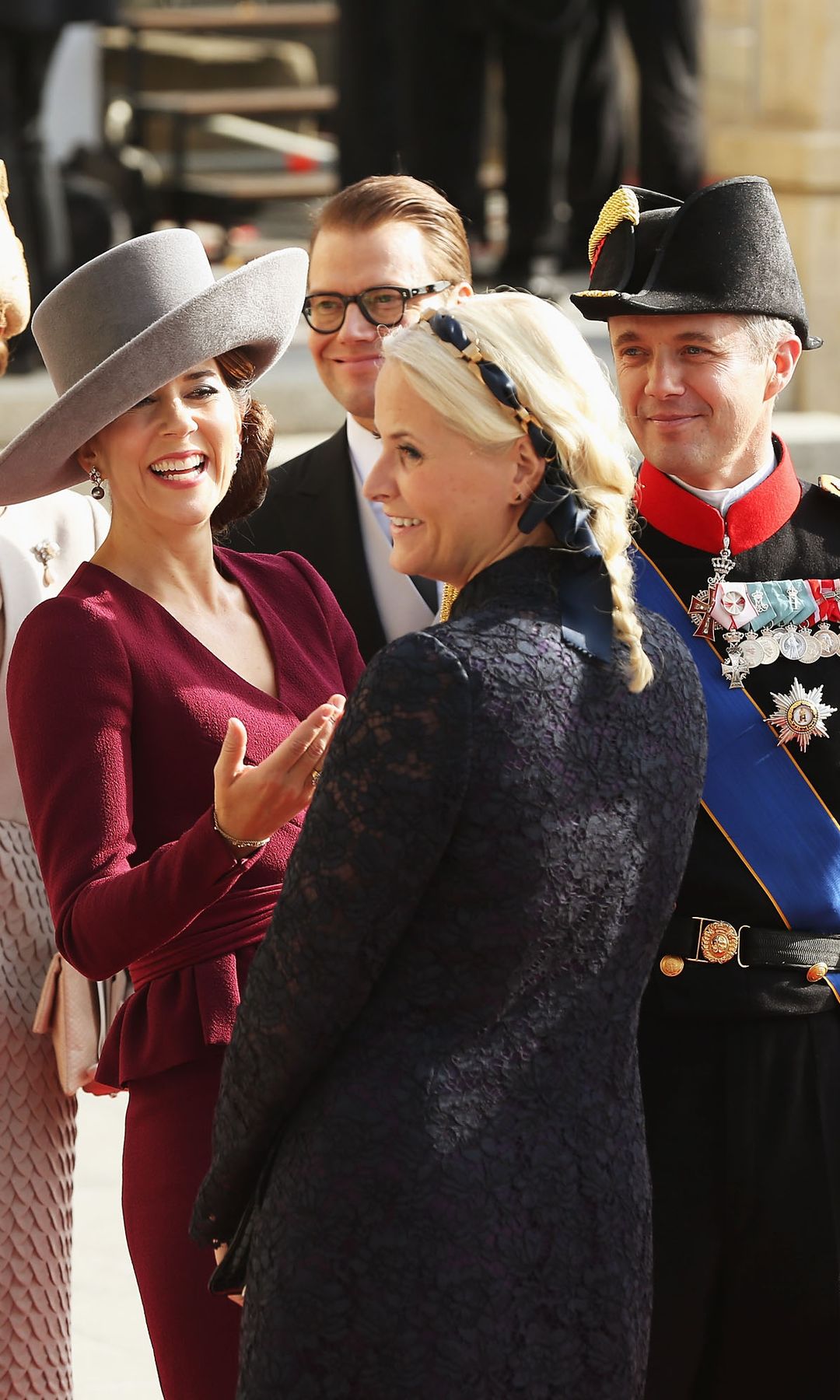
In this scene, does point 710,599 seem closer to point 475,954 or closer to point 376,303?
point 475,954

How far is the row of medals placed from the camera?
2.40m

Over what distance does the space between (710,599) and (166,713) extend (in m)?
0.68

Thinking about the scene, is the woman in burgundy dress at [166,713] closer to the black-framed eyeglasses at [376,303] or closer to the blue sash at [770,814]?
the blue sash at [770,814]

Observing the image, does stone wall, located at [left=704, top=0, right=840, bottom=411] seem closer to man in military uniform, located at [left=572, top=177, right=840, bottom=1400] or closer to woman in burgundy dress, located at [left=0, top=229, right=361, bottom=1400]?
man in military uniform, located at [left=572, top=177, right=840, bottom=1400]

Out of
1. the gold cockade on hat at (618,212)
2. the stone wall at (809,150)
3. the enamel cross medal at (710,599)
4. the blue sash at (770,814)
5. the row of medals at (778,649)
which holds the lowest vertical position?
the blue sash at (770,814)

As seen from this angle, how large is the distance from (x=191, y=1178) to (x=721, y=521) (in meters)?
1.01

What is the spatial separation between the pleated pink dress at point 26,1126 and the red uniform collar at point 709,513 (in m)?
0.83

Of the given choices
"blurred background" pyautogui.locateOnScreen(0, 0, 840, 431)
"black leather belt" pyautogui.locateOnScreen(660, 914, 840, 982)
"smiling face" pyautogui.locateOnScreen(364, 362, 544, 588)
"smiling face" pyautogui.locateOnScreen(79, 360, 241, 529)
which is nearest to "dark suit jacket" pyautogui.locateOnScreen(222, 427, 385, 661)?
"smiling face" pyautogui.locateOnScreen(79, 360, 241, 529)

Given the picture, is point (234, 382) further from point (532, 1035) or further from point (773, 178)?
point (773, 178)

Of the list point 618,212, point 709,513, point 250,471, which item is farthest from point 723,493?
point 250,471

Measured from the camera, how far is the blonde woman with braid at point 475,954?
1.81 metres

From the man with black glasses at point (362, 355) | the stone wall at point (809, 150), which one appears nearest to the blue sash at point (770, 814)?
the man with black glasses at point (362, 355)

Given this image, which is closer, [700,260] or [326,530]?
[700,260]

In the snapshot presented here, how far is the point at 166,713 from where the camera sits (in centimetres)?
231
